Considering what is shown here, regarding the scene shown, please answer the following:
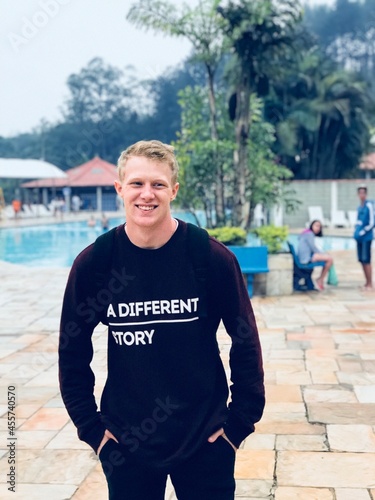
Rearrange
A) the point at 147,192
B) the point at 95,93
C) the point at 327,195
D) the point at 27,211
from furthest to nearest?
1. the point at 95,93
2. the point at 27,211
3. the point at 327,195
4. the point at 147,192

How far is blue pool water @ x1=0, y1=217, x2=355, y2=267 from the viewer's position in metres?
16.2

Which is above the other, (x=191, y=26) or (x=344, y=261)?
(x=191, y=26)

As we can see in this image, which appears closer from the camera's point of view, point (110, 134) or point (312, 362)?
point (312, 362)

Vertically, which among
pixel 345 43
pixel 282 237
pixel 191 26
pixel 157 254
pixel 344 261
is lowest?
pixel 344 261

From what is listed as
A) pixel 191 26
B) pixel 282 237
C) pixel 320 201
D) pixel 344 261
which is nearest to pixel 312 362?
pixel 282 237

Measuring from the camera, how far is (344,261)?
501 inches

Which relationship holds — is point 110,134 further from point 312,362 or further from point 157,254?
point 157,254

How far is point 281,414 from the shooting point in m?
4.11

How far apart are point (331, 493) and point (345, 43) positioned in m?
63.3

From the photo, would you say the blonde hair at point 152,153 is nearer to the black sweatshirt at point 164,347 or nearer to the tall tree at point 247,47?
the black sweatshirt at point 164,347

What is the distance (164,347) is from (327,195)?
2046cm

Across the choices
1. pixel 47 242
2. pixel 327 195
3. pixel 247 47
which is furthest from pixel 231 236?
pixel 327 195

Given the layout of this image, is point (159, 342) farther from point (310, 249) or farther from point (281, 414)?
point (310, 249)

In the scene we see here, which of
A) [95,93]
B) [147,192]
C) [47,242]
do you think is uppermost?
[95,93]
